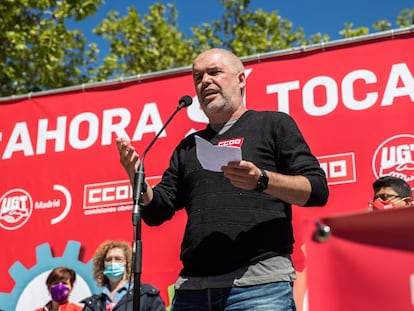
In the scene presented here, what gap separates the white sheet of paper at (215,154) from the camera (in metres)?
1.89

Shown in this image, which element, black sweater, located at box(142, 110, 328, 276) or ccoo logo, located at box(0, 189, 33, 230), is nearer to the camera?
black sweater, located at box(142, 110, 328, 276)

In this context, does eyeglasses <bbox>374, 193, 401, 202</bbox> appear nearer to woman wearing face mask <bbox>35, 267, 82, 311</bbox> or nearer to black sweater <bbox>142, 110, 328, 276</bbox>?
black sweater <bbox>142, 110, 328, 276</bbox>

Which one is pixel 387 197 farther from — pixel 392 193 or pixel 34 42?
pixel 34 42

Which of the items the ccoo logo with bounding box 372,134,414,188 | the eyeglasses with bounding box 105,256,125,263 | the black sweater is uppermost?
the ccoo logo with bounding box 372,134,414,188

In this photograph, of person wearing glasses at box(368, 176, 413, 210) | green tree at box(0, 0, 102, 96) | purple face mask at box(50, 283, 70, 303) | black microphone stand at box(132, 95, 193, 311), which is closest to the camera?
black microphone stand at box(132, 95, 193, 311)

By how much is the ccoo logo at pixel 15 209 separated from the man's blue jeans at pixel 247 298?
10.3 ft

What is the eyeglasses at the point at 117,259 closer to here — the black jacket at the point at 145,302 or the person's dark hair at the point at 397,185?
the black jacket at the point at 145,302

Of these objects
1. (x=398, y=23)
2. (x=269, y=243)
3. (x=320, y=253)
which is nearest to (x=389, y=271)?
(x=320, y=253)

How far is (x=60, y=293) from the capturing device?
4520mm

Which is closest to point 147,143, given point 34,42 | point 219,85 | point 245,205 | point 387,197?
point 387,197

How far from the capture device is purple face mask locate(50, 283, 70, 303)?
452cm

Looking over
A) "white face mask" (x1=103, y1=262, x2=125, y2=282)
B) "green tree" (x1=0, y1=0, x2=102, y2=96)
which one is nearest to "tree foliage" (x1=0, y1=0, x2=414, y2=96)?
"green tree" (x1=0, y1=0, x2=102, y2=96)

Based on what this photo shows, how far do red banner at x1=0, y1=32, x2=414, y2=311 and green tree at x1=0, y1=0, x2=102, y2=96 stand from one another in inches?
142

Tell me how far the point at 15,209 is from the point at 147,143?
1.22 metres
